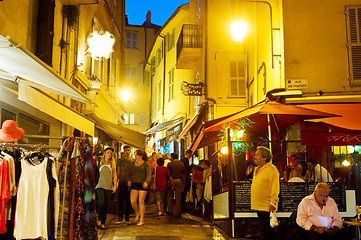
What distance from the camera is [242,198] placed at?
9062 millimetres

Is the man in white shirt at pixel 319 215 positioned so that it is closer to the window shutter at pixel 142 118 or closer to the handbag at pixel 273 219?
the handbag at pixel 273 219

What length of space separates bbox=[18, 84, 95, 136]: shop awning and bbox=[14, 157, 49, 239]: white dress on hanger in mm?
1109

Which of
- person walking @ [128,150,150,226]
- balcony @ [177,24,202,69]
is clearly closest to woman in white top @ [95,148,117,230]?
person walking @ [128,150,150,226]

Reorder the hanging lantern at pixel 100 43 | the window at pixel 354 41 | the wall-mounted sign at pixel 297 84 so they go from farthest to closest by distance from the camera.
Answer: the hanging lantern at pixel 100 43 < the wall-mounted sign at pixel 297 84 < the window at pixel 354 41

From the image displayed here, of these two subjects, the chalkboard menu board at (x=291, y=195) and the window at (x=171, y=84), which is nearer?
the chalkboard menu board at (x=291, y=195)

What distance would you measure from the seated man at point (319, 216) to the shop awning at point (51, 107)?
4.84 meters

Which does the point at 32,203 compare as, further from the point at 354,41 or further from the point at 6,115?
the point at 354,41

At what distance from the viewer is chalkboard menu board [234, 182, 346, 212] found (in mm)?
8961

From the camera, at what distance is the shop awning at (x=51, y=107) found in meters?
6.89

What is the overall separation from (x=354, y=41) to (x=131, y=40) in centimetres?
3174

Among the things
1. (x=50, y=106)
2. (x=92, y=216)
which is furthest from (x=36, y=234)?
(x=50, y=106)

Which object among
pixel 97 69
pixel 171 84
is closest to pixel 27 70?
pixel 97 69

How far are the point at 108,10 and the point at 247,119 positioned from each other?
12469mm

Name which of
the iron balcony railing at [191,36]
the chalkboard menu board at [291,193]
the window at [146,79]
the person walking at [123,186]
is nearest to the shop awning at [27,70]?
the person walking at [123,186]
